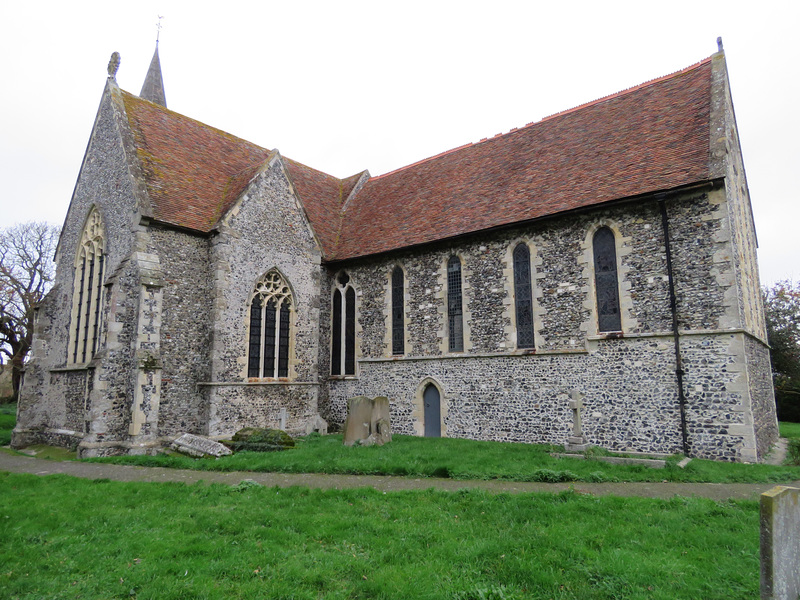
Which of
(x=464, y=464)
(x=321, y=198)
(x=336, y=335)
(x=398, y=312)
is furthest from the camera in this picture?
(x=321, y=198)

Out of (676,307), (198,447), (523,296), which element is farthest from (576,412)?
(198,447)

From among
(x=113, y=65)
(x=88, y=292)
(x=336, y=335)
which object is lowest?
(x=336, y=335)

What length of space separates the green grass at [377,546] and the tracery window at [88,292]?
8828mm

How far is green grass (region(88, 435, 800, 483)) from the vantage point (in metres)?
8.79

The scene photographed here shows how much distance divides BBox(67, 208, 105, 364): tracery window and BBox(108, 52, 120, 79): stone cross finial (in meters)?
4.86

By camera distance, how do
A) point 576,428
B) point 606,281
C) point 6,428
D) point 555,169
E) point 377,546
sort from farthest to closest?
point 6,428 < point 555,169 < point 606,281 < point 576,428 < point 377,546

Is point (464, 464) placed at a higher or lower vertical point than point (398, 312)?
lower

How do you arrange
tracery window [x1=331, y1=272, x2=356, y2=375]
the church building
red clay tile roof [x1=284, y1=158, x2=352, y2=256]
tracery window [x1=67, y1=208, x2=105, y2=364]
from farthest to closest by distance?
red clay tile roof [x1=284, y1=158, x2=352, y2=256] → tracery window [x1=331, y1=272, x2=356, y2=375] → tracery window [x1=67, y1=208, x2=105, y2=364] → the church building

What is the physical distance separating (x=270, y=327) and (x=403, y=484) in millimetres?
9185

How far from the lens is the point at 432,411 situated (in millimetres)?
15398

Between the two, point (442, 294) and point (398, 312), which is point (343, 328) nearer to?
point (398, 312)

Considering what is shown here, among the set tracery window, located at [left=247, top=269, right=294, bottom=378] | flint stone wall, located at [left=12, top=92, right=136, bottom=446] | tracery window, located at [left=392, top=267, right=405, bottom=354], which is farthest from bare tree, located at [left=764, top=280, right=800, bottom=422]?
flint stone wall, located at [left=12, top=92, right=136, bottom=446]

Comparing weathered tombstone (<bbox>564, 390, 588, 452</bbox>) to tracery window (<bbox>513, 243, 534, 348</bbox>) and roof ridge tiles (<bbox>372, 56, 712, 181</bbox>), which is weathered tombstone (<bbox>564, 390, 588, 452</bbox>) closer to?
tracery window (<bbox>513, 243, 534, 348</bbox>)

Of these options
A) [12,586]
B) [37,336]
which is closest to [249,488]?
[12,586]
